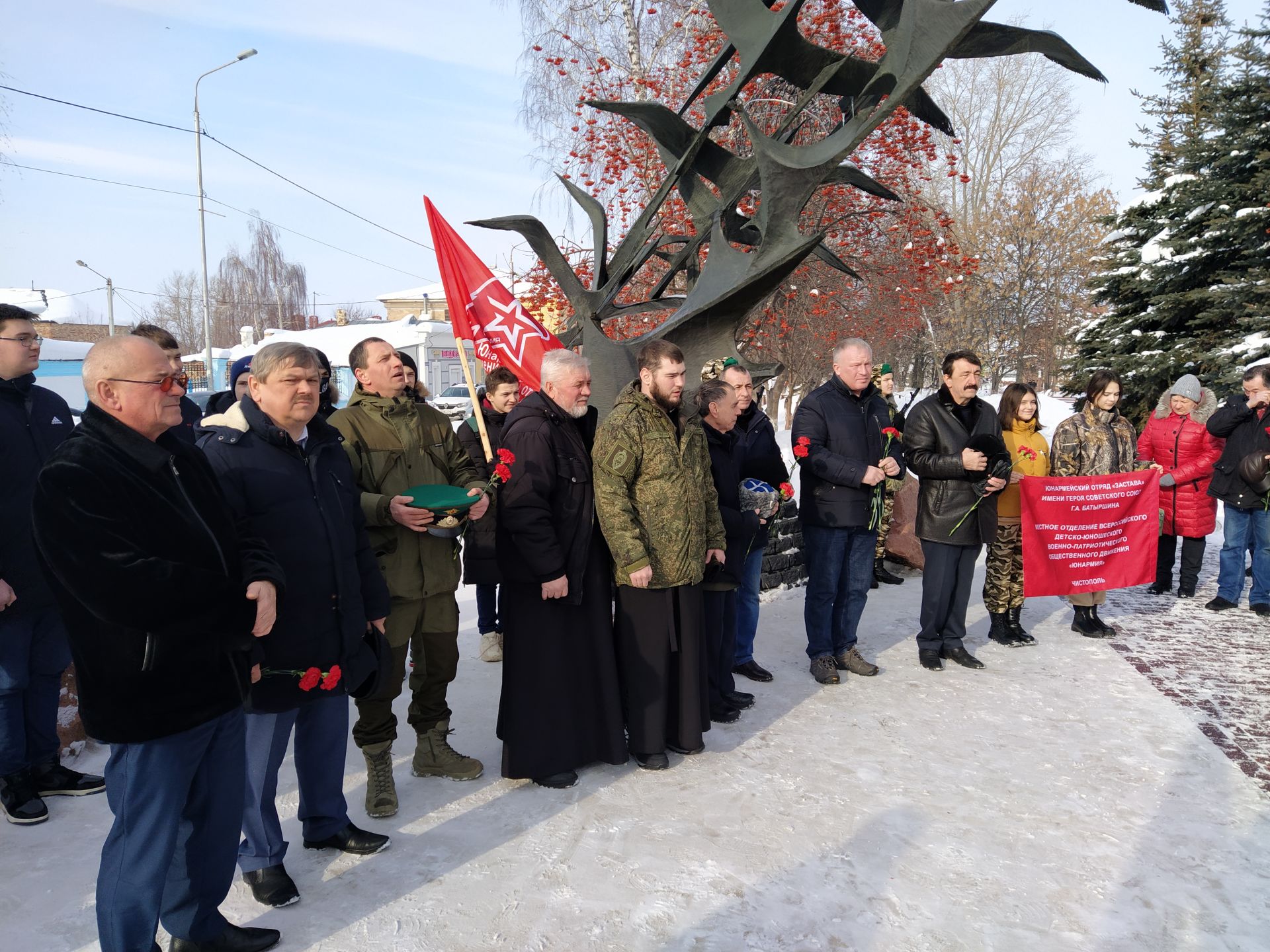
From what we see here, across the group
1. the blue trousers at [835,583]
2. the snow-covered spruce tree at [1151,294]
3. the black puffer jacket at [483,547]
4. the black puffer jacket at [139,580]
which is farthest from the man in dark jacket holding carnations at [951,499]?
the snow-covered spruce tree at [1151,294]

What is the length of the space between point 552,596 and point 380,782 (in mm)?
1082

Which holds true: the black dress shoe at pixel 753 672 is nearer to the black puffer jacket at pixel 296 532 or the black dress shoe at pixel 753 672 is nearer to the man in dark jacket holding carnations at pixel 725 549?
the man in dark jacket holding carnations at pixel 725 549

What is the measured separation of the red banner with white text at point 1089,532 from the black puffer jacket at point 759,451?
2.04 meters

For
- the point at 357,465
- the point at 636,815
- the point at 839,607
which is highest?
the point at 357,465

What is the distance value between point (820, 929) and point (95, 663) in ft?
7.82

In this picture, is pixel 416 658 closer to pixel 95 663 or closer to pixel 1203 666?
pixel 95 663

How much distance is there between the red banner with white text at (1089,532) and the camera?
20.2 feet

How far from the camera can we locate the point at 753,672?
541cm

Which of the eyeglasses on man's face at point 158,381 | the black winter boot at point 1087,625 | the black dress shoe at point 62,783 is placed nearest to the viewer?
the eyeglasses on man's face at point 158,381

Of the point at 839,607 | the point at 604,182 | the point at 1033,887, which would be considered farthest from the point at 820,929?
the point at 604,182

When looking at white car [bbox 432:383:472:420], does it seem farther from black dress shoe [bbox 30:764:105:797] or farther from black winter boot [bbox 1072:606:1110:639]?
black dress shoe [bbox 30:764:105:797]

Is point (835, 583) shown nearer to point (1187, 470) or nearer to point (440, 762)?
point (440, 762)

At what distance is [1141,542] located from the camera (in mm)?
6566

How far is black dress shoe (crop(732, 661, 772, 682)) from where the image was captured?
5.38m
